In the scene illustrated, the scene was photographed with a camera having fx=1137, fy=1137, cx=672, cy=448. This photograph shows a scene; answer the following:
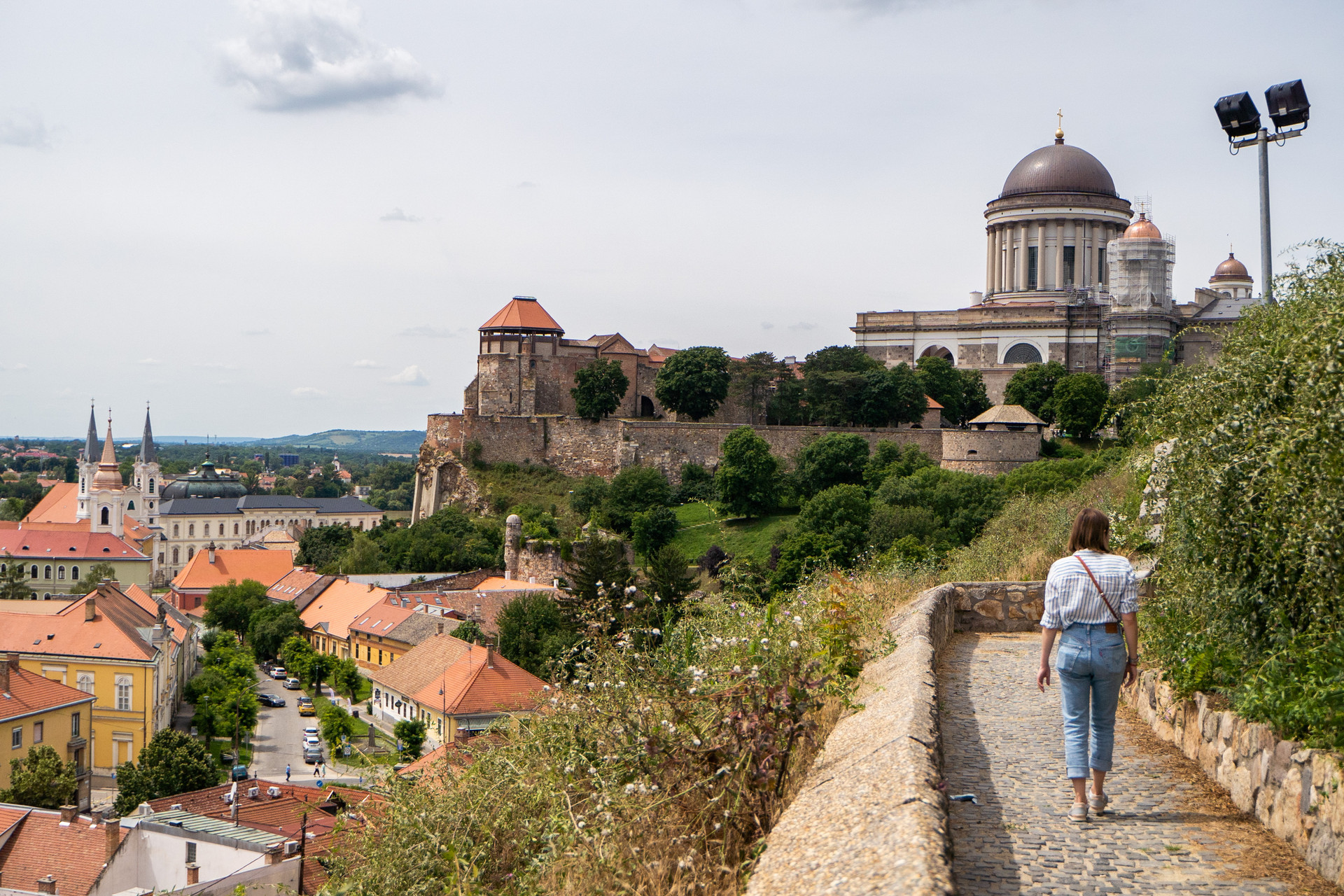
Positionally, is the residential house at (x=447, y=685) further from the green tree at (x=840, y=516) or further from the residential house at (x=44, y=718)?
the green tree at (x=840, y=516)

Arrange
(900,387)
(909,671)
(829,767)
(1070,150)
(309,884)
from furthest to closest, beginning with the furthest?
(1070,150) < (900,387) < (309,884) < (909,671) < (829,767)

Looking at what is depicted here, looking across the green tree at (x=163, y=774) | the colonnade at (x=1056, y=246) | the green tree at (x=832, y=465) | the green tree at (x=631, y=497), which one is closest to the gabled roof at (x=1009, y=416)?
the green tree at (x=832, y=465)

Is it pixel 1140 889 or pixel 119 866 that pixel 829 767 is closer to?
pixel 1140 889

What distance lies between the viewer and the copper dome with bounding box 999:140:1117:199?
5741cm

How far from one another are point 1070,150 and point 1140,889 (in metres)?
60.0

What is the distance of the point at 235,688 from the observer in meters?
33.9

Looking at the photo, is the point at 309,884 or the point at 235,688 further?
the point at 235,688

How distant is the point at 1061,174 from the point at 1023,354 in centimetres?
999

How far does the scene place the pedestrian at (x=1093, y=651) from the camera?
189 inches

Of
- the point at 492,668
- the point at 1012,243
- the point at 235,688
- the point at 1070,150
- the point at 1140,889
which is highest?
the point at 1070,150

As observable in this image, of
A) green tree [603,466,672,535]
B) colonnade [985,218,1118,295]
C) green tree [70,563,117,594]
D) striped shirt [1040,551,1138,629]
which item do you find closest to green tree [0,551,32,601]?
green tree [70,563,117,594]

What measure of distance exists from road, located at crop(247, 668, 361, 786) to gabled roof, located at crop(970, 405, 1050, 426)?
1049 inches

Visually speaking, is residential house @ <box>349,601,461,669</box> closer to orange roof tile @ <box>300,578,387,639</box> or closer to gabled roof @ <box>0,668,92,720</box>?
orange roof tile @ <box>300,578,387,639</box>

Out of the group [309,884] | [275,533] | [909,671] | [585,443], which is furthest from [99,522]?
[909,671]
